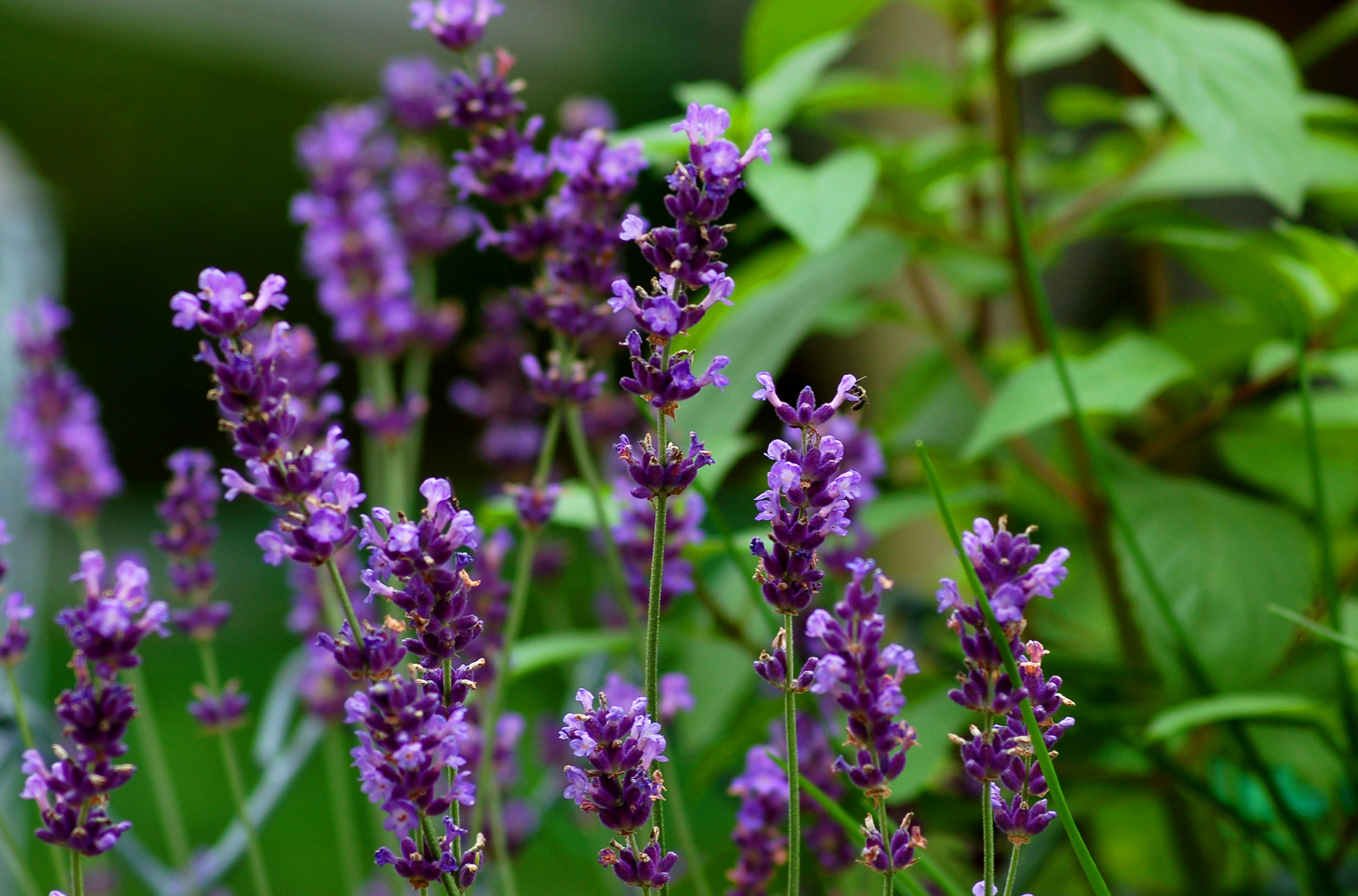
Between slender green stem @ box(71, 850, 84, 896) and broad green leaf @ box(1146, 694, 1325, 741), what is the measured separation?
1.45 feet

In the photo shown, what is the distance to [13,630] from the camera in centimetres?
47

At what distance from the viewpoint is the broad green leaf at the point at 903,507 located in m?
0.76

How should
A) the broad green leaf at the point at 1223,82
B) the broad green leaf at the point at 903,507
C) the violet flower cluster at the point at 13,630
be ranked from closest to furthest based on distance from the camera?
the violet flower cluster at the point at 13,630
the broad green leaf at the point at 1223,82
the broad green leaf at the point at 903,507

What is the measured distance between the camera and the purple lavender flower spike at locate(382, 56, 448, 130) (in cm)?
91

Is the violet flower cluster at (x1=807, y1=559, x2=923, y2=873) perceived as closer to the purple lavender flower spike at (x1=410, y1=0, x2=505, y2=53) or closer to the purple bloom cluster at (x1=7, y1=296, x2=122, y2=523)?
the purple lavender flower spike at (x1=410, y1=0, x2=505, y2=53)

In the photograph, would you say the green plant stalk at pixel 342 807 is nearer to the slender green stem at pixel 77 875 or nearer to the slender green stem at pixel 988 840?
the slender green stem at pixel 77 875

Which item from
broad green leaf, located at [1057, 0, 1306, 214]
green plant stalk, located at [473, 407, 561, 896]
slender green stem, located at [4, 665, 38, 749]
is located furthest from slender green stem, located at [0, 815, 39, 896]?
broad green leaf, located at [1057, 0, 1306, 214]

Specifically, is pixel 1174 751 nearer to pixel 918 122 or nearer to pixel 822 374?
pixel 918 122

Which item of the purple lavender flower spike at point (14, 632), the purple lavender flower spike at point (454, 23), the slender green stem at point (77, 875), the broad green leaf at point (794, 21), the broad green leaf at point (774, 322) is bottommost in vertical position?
the slender green stem at point (77, 875)

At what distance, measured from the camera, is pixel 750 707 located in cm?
71

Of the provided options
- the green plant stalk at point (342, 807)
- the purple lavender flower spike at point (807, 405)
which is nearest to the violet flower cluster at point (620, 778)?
the purple lavender flower spike at point (807, 405)

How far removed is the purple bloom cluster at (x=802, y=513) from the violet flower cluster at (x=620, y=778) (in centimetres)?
6

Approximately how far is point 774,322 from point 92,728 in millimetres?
471

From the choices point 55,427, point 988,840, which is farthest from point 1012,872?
point 55,427
